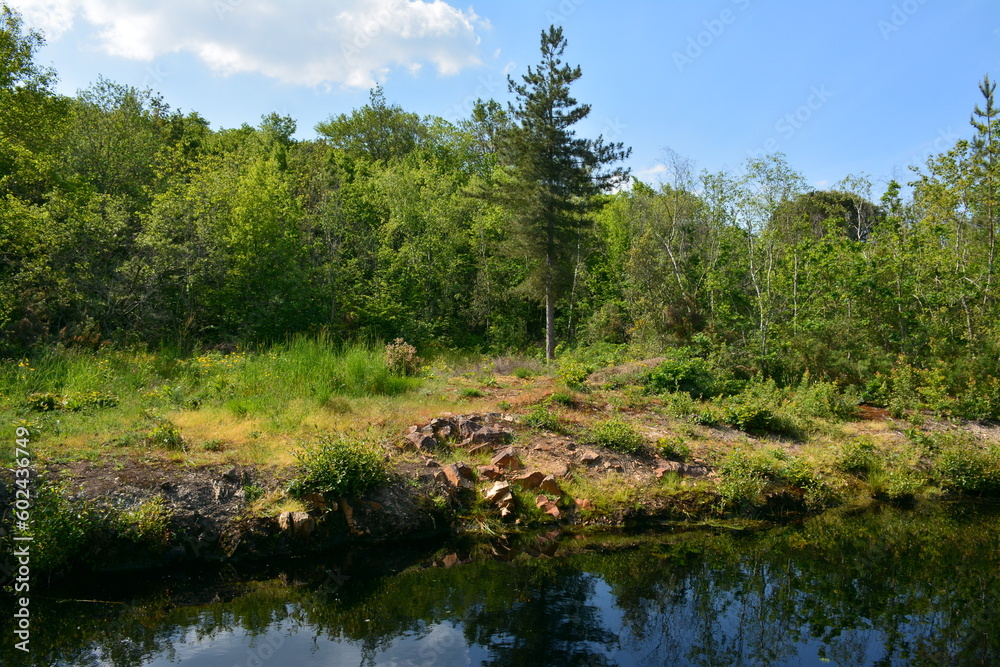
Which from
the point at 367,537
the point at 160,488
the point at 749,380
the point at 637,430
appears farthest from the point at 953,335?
the point at 160,488

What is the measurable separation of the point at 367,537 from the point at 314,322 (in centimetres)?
1369

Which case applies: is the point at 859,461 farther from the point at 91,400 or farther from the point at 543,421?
the point at 91,400

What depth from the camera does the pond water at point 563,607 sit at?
20.4ft

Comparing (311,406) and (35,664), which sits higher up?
(311,406)

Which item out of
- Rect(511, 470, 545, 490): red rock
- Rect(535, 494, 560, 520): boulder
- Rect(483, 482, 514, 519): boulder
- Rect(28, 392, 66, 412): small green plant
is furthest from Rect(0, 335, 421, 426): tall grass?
Rect(535, 494, 560, 520): boulder

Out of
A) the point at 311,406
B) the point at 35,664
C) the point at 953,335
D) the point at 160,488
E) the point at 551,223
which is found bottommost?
the point at 35,664

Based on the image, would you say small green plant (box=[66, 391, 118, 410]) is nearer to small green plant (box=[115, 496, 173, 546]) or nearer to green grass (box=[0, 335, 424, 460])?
green grass (box=[0, 335, 424, 460])

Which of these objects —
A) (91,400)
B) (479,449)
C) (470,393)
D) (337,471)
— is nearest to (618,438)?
(479,449)

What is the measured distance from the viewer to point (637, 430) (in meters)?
11.5

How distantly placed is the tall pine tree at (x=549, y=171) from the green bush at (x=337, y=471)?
14208 millimetres

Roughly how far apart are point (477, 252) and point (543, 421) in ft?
55.2

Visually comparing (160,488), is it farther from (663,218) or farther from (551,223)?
(663,218)

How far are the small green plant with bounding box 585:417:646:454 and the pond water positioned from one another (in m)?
1.81

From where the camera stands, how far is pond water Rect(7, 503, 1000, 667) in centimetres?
622
